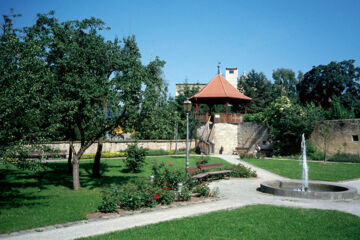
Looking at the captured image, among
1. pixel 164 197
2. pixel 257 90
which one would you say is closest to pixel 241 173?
pixel 164 197

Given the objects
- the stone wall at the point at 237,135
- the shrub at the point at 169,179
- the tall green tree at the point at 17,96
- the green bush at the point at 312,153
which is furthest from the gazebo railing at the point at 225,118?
the tall green tree at the point at 17,96

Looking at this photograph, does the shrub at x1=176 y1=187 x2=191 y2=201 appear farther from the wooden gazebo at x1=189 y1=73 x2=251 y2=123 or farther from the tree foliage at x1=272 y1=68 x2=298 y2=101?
the tree foliage at x1=272 y1=68 x2=298 y2=101

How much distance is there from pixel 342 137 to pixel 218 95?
36.7 feet

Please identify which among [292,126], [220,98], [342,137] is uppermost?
[220,98]

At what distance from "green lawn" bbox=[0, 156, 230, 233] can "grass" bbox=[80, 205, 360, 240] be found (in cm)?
236

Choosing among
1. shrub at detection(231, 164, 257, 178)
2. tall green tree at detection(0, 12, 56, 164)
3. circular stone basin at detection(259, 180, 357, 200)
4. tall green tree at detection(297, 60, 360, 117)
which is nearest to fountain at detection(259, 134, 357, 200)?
circular stone basin at detection(259, 180, 357, 200)

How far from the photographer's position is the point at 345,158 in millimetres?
20984

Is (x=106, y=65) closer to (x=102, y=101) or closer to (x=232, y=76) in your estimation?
(x=102, y=101)

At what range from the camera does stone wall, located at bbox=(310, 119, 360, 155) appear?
21.5m

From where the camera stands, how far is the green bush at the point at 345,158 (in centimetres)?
2052

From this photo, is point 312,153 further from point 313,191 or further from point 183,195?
point 183,195

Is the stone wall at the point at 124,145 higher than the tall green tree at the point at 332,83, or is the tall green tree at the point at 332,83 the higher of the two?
the tall green tree at the point at 332,83

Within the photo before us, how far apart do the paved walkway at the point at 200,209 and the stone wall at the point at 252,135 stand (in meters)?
15.8

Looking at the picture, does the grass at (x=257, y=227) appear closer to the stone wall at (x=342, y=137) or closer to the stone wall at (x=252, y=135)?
the stone wall at (x=342, y=137)
